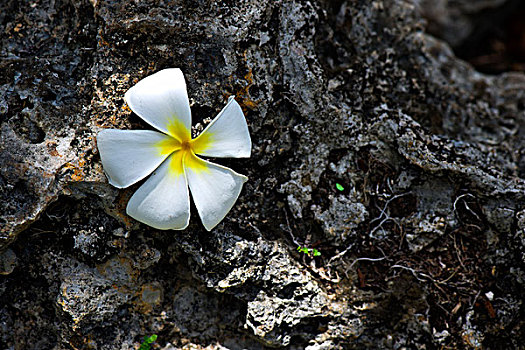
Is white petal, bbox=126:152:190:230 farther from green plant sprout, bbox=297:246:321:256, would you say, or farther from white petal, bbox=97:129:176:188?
green plant sprout, bbox=297:246:321:256

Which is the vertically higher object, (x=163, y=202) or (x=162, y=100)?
(x=162, y=100)

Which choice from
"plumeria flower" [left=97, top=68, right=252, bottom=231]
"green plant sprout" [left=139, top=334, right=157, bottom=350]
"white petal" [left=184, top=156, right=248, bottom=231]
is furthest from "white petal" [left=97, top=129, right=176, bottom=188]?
"green plant sprout" [left=139, top=334, right=157, bottom=350]

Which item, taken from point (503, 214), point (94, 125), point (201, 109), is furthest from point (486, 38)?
point (94, 125)

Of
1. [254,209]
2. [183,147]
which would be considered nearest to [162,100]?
[183,147]

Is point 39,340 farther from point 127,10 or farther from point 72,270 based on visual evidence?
point 127,10

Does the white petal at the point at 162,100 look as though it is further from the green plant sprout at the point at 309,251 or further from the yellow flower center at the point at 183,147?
the green plant sprout at the point at 309,251

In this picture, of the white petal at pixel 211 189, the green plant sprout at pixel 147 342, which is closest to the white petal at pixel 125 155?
the white petal at pixel 211 189

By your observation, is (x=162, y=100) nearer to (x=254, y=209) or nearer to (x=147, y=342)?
(x=254, y=209)
